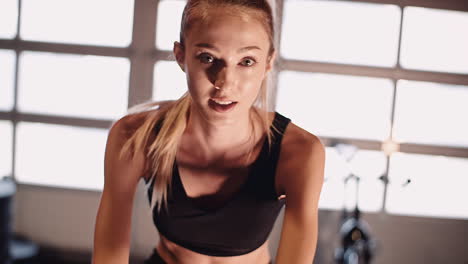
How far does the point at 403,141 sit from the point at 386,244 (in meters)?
0.81

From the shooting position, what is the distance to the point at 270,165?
0.83 metres

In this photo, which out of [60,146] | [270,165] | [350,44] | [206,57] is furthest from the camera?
[60,146]

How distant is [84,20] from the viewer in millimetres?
2982

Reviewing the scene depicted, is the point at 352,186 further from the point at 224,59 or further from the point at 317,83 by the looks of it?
the point at 224,59

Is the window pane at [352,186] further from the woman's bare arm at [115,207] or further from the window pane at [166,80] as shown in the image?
the woman's bare arm at [115,207]

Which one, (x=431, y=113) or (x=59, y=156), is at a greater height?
(x=431, y=113)

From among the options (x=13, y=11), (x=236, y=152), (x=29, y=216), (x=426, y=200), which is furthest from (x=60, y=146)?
(x=426, y=200)

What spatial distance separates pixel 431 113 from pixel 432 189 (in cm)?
59

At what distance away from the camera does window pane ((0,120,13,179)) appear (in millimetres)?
3120

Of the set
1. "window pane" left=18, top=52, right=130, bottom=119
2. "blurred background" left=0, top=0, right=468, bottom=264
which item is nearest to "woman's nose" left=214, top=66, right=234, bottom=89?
"blurred background" left=0, top=0, right=468, bottom=264

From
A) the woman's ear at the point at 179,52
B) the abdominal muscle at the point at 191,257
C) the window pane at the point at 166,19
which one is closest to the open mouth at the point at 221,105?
the woman's ear at the point at 179,52

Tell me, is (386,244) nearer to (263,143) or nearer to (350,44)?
(350,44)

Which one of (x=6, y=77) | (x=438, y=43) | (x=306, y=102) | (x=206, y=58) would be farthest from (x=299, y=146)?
(x=6, y=77)

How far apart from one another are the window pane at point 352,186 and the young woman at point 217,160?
200cm
